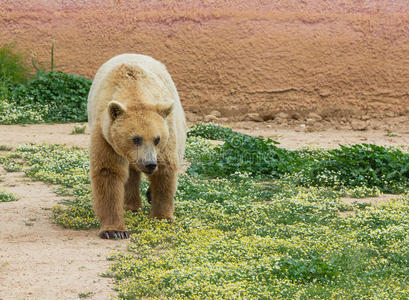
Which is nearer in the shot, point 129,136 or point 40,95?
point 129,136

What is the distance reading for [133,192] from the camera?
23.7 ft

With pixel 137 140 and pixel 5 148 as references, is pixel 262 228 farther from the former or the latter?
pixel 5 148

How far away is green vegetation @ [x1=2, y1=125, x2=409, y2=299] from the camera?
4.86 m

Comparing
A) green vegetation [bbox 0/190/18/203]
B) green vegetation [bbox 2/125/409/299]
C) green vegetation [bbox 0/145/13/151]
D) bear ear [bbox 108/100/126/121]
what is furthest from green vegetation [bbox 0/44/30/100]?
bear ear [bbox 108/100/126/121]

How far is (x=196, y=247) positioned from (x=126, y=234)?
2.91 ft

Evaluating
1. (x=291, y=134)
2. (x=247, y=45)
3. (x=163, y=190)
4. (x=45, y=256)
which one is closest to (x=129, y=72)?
(x=163, y=190)

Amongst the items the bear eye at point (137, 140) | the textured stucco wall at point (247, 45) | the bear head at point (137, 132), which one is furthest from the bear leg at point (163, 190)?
the textured stucco wall at point (247, 45)

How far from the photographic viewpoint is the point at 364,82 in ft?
48.3

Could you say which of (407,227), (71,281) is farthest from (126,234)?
(407,227)

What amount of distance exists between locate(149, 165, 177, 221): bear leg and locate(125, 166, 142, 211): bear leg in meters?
0.51

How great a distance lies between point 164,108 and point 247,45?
30.3ft

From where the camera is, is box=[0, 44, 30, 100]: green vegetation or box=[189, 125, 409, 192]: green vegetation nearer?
box=[189, 125, 409, 192]: green vegetation

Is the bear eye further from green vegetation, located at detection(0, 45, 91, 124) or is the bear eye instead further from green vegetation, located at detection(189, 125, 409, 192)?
green vegetation, located at detection(0, 45, 91, 124)

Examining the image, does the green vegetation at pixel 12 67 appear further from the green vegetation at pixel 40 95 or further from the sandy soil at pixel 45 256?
the sandy soil at pixel 45 256
